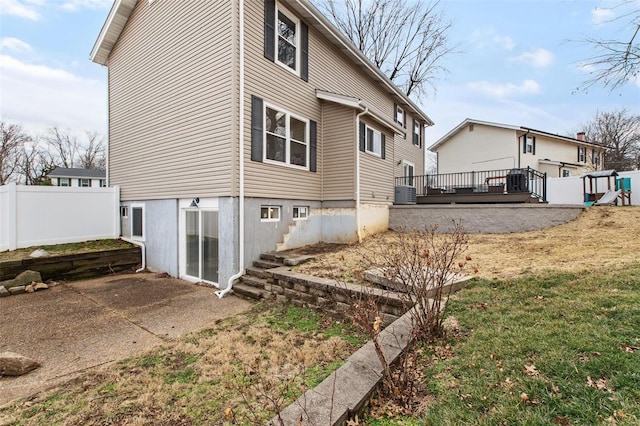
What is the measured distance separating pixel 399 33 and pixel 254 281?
19.8 metres

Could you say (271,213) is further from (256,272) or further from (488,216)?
(488,216)

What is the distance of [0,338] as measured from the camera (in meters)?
4.61

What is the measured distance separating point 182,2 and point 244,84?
3772mm

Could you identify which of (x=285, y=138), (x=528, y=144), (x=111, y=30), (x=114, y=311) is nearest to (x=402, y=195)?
(x=285, y=138)

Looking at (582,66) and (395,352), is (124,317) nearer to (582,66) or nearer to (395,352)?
(395,352)

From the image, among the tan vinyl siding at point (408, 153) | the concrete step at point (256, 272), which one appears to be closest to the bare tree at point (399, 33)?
the tan vinyl siding at point (408, 153)

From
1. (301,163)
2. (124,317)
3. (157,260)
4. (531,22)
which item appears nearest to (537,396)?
(124,317)

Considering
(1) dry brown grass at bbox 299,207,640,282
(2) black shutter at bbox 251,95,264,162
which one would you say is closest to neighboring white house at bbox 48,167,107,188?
(2) black shutter at bbox 251,95,264,162

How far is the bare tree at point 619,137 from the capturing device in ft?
94.7

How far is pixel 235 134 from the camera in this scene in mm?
6875

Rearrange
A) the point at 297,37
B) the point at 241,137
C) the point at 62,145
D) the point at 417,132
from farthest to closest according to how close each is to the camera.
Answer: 1. the point at 62,145
2. the point at 417,132
3. the point at 297,37
4. the point at 241,137

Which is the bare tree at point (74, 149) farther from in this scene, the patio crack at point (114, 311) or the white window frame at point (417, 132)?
the white window frame at point (417, 132)

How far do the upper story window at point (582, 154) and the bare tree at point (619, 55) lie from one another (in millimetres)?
24219

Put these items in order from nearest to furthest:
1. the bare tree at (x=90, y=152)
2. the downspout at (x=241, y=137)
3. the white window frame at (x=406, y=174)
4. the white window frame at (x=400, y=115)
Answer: the downspout at (x=241, y=137), the white window frame at (x=400, y=115), the white window frame at (x=406, y=174), the bare tree at (x=90, y=152)
